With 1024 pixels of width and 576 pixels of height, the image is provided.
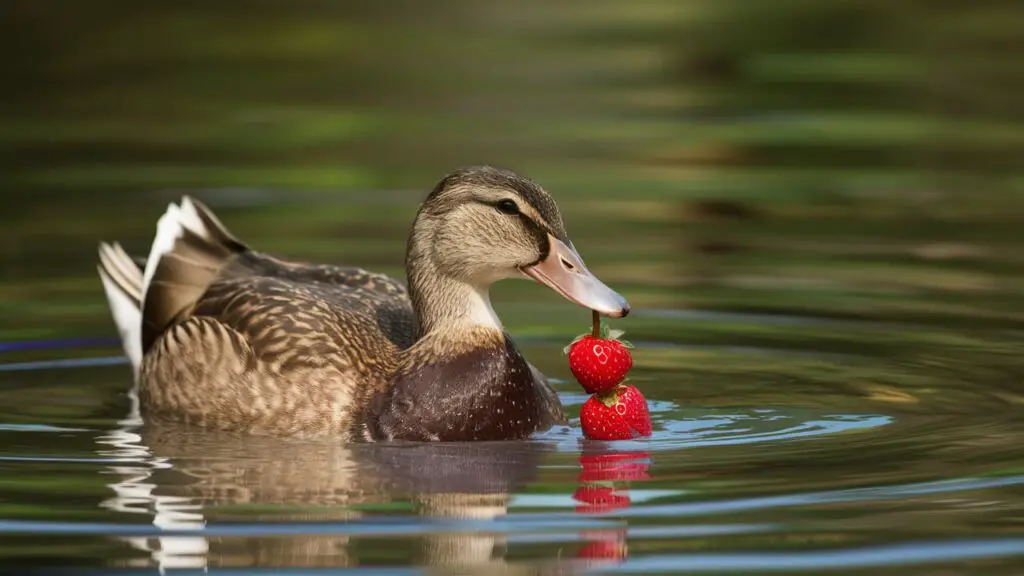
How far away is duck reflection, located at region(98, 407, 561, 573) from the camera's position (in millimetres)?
7914

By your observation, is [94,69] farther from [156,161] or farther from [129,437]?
[129,437]

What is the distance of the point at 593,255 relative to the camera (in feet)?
47.0

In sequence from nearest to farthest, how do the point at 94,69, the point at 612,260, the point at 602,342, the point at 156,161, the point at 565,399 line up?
the point at 602,342 < the point at 565,399 < the point at 612,260 < the point at 156,161 < the point at 94,69

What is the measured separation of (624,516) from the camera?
8383 millimetres

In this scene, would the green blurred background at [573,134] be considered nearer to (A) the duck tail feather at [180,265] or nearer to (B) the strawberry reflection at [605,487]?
(A) the duck tail feather at [180,265]

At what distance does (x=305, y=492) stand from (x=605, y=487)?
46.1 inches

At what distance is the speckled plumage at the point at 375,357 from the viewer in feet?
33.5

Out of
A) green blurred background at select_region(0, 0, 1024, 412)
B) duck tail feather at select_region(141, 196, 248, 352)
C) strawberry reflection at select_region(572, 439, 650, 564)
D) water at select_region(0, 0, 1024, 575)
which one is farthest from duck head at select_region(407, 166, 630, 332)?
green blurred background at select_region(0, 0, 1024, 412)

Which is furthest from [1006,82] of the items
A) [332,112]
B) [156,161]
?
[156,161]

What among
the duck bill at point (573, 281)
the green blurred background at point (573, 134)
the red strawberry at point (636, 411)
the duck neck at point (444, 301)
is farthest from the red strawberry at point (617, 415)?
the green blurred background at point (573, 134)

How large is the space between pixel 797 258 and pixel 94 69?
10.6 meters

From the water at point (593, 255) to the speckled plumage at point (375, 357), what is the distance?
18 centimetres

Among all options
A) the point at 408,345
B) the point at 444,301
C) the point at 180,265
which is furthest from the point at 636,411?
the point at 180,265

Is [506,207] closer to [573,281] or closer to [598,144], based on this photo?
[573,281]
